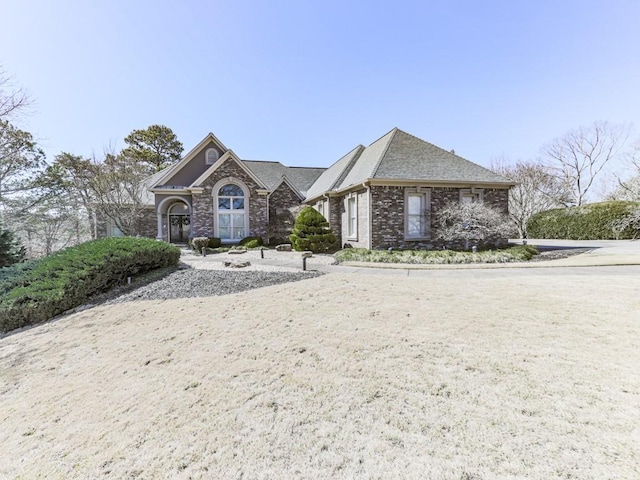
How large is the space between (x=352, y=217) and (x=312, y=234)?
104 inches

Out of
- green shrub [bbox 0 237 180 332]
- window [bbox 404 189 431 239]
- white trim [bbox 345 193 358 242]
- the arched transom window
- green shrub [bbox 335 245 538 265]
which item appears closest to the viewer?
green shrub [bbox 0 237 180 332]

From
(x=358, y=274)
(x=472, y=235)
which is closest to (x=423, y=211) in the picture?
(x=472, y=235)

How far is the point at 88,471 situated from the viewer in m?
2.54

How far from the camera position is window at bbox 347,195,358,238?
1614 cm

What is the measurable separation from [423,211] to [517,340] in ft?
37.1

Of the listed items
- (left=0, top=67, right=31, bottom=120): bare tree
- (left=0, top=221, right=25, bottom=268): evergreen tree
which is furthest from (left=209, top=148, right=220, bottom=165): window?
(left=0, top=221, right=25, bottom=268): evergreen tree

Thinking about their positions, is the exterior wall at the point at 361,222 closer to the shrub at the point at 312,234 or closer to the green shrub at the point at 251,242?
the shrub at the point at 312,234

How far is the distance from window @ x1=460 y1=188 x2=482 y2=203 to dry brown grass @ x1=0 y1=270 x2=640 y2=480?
9.67m

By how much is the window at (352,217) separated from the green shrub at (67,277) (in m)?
9.71

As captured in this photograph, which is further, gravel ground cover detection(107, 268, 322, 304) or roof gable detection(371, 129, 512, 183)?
roof gable detection(371, 129, 512, 183)

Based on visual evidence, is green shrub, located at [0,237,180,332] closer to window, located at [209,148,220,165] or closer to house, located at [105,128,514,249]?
house, located at [105,128,514,249]

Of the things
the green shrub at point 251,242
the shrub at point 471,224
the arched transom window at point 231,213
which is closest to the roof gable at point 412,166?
the shrub at point 471,224

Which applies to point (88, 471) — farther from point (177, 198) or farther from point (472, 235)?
point (177, 198)

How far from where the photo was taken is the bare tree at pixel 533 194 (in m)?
28.1
